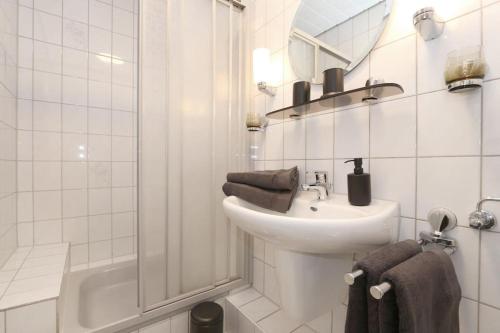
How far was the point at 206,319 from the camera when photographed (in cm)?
110

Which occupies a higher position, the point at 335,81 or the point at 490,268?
the point at 335,81

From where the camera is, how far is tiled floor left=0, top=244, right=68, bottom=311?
788 mm

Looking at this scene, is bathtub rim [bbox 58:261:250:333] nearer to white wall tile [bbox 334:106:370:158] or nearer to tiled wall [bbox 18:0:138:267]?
tiled wall [bbox 18:0:138:267]

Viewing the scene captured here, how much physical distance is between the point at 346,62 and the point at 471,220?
27.2 inches

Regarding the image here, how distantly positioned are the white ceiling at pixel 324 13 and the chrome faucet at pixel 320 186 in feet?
2.15

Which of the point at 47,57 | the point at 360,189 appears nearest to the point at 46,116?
the point at 47,57

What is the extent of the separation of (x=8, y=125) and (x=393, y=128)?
188 cm

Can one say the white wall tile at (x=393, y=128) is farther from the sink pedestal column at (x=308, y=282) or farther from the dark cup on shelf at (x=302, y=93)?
the sink pedestal column at (x=308, y=282)

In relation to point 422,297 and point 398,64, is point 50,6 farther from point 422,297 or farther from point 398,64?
point 422,297

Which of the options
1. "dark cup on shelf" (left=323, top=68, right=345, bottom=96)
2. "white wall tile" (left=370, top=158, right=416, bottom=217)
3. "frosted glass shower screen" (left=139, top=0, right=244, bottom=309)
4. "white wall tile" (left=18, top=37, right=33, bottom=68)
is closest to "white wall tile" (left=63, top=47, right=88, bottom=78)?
"white wall tile" (left=18, top=37, right=33, bottom=68)

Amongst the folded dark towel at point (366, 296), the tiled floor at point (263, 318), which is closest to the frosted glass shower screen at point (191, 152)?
the tiled floor at point (263, 318)

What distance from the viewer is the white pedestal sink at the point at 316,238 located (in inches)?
22.5

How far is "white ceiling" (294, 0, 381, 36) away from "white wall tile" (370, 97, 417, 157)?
0.41 meters

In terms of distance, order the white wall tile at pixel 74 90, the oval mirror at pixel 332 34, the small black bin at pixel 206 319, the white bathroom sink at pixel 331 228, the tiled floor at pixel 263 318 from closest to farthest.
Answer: the white bathroom sink at pixel 331 228, the oval mirror at pixel 332 34, the tiled floor at pixel 263 318, the small black bin at pixel 206 319, the white wall tile at pixel 74 90
